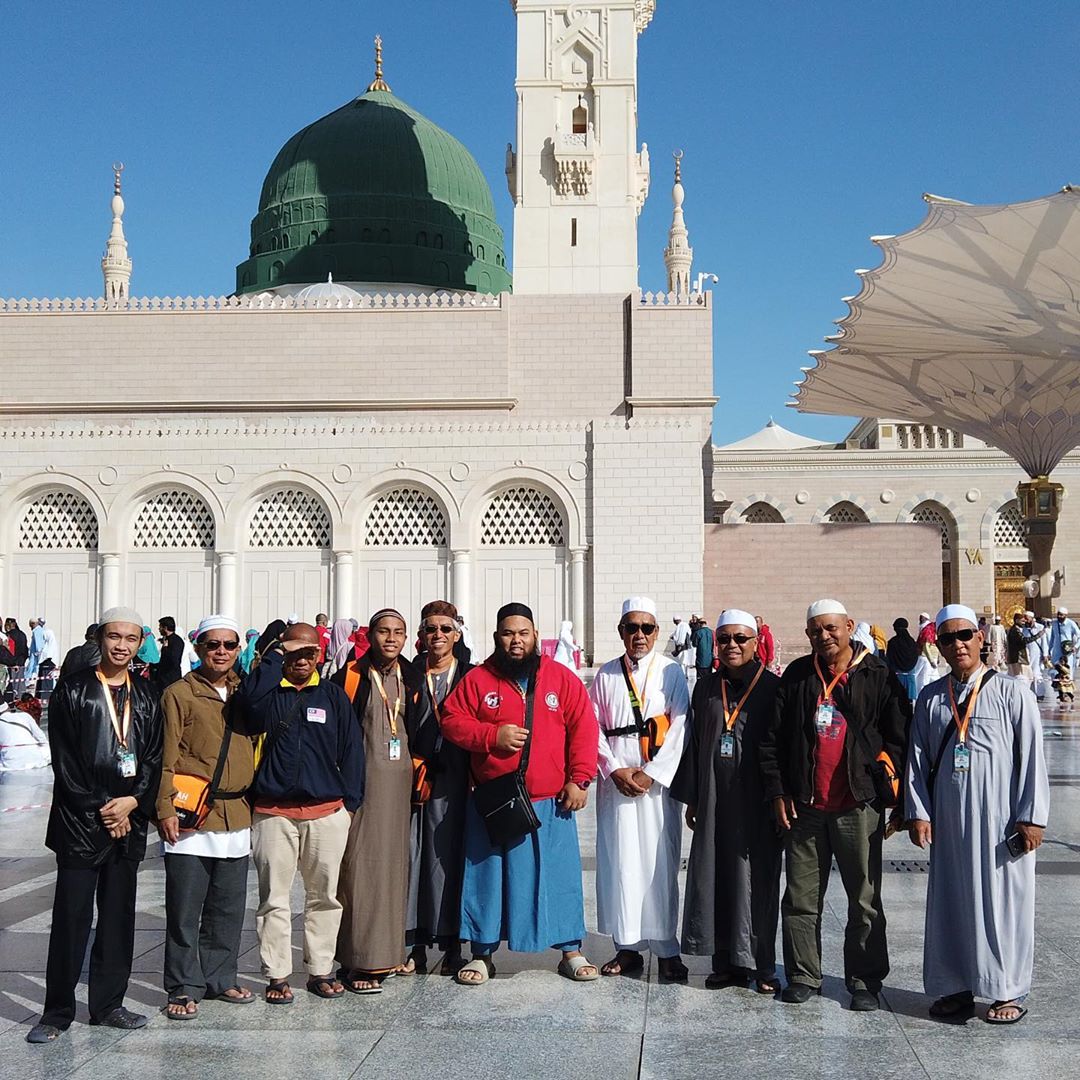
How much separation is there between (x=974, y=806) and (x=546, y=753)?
4.60 ft

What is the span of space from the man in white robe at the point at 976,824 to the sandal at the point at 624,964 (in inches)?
37.7

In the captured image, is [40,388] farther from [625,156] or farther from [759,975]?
[759,975]

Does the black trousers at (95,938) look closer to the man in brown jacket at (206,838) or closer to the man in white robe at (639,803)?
the man in brown jacket at (206,838)

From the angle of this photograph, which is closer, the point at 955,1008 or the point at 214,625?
the point at 955,1008

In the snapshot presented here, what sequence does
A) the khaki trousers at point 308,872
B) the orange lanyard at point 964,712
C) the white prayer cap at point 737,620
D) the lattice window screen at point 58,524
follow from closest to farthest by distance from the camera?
the orange lanyard at point 964,712, the khaki trousers at point 308,872, the white prayer cap at point 737,620, the lattice window screen at point 58,524

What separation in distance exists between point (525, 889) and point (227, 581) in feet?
58.0

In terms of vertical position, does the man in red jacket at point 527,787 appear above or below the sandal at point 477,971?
above

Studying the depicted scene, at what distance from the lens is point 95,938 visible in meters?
3.82

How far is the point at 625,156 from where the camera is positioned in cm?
2605

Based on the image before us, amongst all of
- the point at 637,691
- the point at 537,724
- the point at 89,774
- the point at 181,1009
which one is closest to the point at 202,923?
the point at 181,1009

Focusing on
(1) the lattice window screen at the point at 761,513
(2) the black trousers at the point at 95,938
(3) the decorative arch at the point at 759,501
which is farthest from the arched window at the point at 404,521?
(2) the black trousers at the point at 95,938

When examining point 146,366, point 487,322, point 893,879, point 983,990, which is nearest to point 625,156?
point 487,322

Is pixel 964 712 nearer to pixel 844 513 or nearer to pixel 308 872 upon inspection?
pixel 308 872

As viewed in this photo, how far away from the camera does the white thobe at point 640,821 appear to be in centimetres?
435
